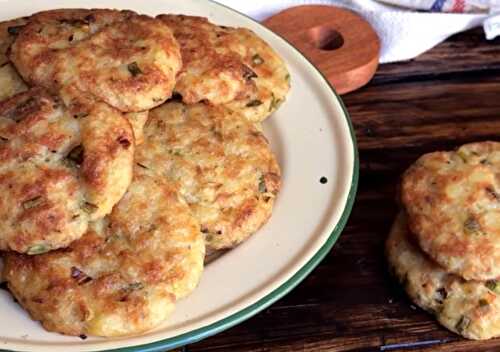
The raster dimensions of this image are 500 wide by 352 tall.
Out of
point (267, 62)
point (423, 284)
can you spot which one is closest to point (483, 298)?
point (423, 284)

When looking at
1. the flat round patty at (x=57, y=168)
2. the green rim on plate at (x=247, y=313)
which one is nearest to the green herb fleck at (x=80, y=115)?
the flat round patty at (x=57, y=168)

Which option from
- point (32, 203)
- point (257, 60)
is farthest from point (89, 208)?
point (257, 60)

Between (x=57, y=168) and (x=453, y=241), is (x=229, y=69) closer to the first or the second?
(x=57, y=168)

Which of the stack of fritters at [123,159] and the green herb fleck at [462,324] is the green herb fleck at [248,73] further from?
the green herb fleck at [462,324]

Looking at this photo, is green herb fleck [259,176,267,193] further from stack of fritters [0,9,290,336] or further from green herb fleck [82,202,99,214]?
green herb fleck [82,202,99,214]

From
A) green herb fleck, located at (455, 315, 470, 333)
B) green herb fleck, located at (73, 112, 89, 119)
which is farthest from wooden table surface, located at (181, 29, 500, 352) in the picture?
green herb fleck, located at (73, 112, 89, 119)

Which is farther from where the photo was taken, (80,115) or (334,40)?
(334,40)
